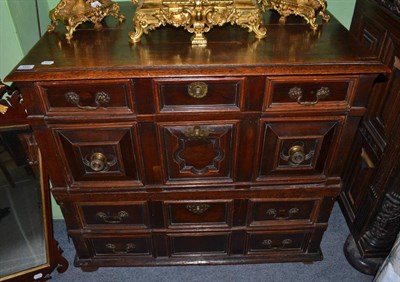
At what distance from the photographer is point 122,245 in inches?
67.9

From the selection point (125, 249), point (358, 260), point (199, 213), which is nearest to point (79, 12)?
point (199, 213)

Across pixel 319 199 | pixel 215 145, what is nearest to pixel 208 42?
pixel 215 145

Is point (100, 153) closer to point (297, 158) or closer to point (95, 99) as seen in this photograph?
point (95, 99)

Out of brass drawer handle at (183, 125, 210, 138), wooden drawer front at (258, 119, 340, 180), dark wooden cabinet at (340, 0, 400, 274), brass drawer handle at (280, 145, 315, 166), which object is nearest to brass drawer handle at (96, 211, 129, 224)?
brass drawer handle at (183, 125, 210, 138)

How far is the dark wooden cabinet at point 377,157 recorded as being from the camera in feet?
4.85

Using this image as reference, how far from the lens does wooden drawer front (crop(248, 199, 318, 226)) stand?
5.21 ft

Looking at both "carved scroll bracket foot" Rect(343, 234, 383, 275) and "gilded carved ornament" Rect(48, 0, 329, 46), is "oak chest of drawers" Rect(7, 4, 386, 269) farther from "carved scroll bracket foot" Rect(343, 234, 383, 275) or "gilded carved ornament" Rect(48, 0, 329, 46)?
"carved scroll bracket foot" Rect(343, 234, 383, 275)

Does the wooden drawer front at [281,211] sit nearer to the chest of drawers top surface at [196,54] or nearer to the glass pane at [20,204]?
the chest of drawers top surface at [196,54]

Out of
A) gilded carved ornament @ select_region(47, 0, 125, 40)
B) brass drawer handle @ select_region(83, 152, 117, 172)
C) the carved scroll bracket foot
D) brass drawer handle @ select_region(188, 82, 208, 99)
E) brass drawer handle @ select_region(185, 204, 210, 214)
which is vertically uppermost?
gilded carved ornament @ select_region(47, 0, 125, 40)

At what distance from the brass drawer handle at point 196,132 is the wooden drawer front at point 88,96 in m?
0.22

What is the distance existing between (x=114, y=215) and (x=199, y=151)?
511mm

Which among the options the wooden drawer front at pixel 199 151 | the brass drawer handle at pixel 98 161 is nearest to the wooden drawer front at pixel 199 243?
the wooden drawer front at pixel 199 151

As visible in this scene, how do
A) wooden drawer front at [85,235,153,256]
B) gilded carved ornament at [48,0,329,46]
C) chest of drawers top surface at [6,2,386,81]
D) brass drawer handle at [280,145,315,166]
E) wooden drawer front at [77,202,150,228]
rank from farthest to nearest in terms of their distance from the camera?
wooden drawer front at [85,235,153,256] < wooden drawer front at [77,202,150,228] < brass drawer handle at [280,145,315,166] < gilded carved ornament at [48,0,329,46] < chest of drawers top surface at [6,2,386,81]

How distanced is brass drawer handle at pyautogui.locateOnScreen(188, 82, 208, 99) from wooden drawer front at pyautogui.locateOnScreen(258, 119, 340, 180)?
251mm
